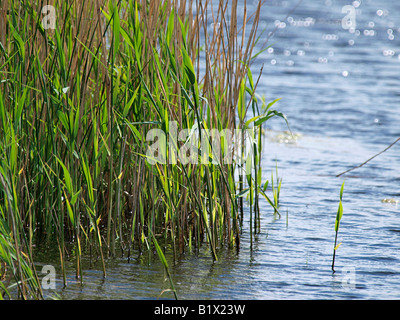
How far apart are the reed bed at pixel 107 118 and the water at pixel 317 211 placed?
161 mm

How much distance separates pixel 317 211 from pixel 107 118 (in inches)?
71.9

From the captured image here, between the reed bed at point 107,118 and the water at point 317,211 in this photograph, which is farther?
the water at point 317,211

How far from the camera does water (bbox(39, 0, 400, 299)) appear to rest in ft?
9.61

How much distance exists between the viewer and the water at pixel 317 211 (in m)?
2.93

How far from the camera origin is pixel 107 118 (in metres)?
2.88

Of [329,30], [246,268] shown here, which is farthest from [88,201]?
[329,30]

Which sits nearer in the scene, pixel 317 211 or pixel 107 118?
pixel 107 118

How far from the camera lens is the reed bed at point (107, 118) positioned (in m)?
2.71

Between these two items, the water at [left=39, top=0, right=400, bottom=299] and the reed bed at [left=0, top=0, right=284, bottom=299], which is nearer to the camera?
the reed bed at [left=0, top=0, right=284, bottom=299]

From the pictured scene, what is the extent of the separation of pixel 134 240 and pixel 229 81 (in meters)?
0.90

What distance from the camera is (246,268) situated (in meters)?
3.16

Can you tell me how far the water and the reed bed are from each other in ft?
0.53

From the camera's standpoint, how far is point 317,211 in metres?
4.21

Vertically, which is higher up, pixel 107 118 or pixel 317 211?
pixel 107 118
